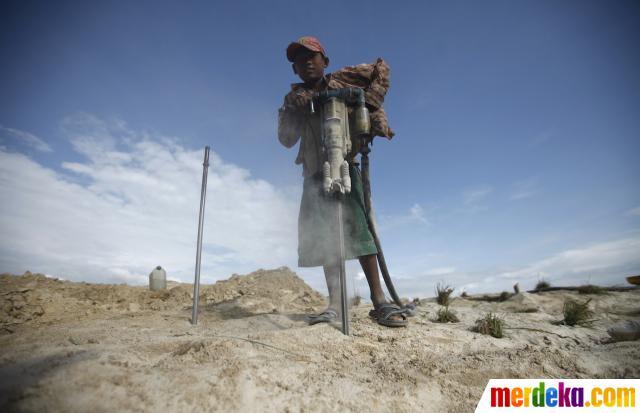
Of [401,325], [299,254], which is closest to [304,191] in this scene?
[299,254]

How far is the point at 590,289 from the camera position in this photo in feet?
21.1

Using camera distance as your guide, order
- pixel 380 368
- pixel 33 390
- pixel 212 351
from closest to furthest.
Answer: pixel 33 390 < pixel 212 351 < pixel 380 368

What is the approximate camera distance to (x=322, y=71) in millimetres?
3240

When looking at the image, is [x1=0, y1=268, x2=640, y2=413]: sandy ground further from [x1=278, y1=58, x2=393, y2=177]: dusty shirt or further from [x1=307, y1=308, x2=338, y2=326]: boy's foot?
[x1=278, y1=58, x2=393, y2=177]: dusty shirt

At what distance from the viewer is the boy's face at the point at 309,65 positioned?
3.13 metres

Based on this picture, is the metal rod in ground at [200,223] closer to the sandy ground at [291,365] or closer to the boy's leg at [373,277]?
the sandy ground at [291,365]

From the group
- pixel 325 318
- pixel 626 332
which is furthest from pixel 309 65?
pixel 626 332

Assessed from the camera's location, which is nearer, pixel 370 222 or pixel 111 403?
pixel 111 403

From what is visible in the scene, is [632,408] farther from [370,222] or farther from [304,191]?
[304,191]

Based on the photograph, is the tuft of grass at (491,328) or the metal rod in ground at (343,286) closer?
the metal rod in ground at (343,286)

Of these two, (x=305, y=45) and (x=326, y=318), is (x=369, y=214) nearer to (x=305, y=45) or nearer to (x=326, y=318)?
(x=326, y=318)

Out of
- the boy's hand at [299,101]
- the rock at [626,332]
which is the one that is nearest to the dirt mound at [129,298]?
the boy's hand at [299,101]

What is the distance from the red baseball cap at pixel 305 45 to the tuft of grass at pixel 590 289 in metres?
7.18

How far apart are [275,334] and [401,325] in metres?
1.15
